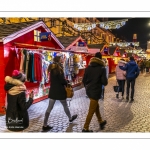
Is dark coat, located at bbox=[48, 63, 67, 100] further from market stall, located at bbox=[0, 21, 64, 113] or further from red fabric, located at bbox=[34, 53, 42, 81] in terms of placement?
red fabric, located at bbox=[34, 53, 42, 81]

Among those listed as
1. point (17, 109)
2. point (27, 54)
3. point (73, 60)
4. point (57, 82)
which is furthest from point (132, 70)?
point (17, 109)

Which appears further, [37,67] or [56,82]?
[37,67]

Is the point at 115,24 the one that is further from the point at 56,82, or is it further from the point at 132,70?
the point at 56,82

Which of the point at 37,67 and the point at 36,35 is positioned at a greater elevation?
the point at 36,35

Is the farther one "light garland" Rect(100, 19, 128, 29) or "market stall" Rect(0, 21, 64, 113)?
"light garland" Rect(100, 19, 128, 29)

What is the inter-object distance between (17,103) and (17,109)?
0.45 feet

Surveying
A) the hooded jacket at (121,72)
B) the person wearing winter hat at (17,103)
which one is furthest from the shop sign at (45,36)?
the person wearing winter hat at (17,103)

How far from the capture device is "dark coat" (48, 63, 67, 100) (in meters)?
5.32

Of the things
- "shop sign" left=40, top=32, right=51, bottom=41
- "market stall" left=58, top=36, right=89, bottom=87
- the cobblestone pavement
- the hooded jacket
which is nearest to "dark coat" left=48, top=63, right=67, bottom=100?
the cobblestone pavement

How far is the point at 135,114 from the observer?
277 inches

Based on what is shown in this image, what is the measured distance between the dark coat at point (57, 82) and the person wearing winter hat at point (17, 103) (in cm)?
105

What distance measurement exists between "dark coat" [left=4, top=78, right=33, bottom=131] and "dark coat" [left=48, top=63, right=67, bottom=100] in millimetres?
1183

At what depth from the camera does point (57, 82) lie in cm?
540
